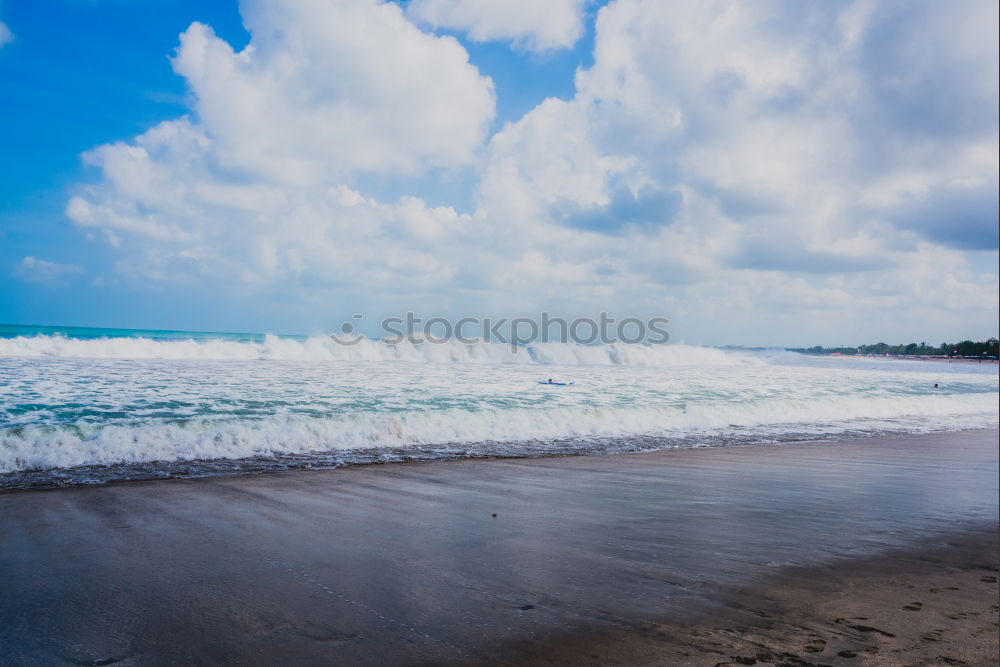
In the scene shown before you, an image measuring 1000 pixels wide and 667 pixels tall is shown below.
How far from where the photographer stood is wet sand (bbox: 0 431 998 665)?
2973 millimetres

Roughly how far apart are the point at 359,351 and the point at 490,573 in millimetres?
38314

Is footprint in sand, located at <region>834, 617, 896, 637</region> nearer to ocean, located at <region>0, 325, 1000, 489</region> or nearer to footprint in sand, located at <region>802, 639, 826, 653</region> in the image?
footprint in sand, located at <region>802, 639, 826, 653</region>

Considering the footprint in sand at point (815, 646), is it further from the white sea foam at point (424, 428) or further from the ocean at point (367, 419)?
the white sea foam at point (424, 428)

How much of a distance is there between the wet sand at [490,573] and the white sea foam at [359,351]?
30.2m

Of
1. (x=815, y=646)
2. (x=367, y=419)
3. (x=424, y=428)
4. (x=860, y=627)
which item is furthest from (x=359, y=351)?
(x=815, y=646)

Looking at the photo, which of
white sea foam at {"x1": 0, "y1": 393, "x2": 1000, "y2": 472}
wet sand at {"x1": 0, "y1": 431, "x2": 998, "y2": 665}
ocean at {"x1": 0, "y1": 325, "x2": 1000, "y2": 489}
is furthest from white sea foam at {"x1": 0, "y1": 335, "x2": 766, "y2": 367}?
wet sand at {"x1": 0, "y1": 431, "x2": 998, "y2": 665}

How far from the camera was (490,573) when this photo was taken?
4.04 meters

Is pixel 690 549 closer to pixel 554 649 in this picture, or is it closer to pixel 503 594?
pixel 503 594

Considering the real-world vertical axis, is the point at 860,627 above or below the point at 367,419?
below

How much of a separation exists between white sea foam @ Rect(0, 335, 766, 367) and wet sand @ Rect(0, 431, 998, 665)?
3025cm

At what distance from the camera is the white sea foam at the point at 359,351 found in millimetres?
31547

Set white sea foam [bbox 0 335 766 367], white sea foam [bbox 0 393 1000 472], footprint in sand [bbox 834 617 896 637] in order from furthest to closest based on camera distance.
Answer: white sea foam [bbox 0 335 766 367] < white sea foam [bbox 0 393 1000 472] < footprint in sand [bbox 834 617 896 637]

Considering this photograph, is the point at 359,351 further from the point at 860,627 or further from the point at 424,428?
the point at 860,627

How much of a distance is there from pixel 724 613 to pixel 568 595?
0.97 metres
